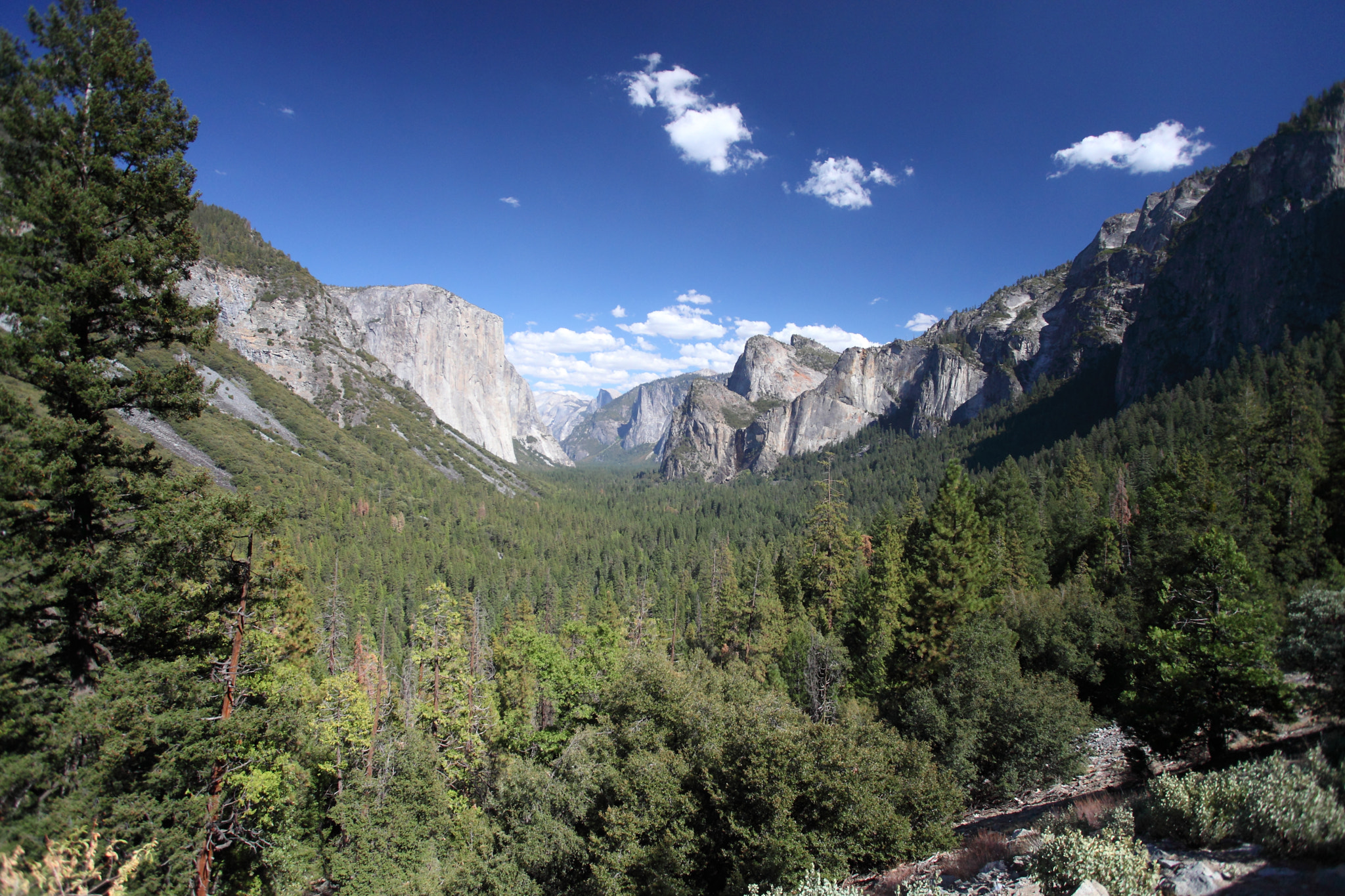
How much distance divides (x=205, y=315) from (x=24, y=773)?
6.96m

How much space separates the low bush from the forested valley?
84.9 inches

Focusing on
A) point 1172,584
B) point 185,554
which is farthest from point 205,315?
point 1172,584

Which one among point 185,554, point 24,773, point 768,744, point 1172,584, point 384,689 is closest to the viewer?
point 24,773

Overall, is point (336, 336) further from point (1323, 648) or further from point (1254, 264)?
point (1254, 264)

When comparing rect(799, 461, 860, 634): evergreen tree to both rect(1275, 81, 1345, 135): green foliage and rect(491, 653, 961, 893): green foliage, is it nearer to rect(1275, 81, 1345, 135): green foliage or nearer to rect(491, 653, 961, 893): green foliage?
rect(491, 653, 961, 893): green foliage

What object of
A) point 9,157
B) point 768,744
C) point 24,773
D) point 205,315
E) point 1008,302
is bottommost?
point 768,744

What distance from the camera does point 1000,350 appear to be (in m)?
159

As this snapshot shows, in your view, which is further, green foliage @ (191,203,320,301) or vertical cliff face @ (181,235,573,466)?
green foliage @ (191,203,320,301)

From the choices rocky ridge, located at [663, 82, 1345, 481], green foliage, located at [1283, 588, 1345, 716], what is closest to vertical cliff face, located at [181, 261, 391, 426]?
rocky ridge, located at [663, 82, 1345, 481]

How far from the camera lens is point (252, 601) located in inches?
388

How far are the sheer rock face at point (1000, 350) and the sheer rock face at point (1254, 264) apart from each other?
2452cm

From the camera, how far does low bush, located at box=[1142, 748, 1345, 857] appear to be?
6.75 metres

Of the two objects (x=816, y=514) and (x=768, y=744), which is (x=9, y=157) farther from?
(x=816, y=514)

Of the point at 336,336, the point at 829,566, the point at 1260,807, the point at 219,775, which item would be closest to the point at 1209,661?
the point at 1260,807
